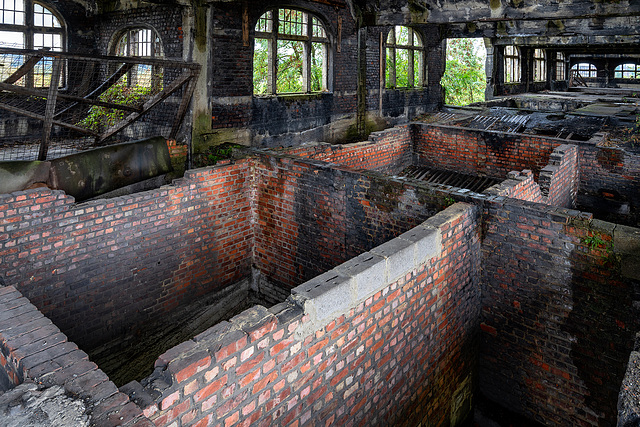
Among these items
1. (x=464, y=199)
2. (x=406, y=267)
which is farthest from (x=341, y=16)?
(x=406, y=267)

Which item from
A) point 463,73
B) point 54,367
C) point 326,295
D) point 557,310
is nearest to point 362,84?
point 557,310

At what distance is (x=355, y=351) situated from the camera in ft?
12.0

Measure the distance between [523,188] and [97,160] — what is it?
580 cm

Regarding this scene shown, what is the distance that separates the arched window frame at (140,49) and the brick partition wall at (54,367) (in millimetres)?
7146

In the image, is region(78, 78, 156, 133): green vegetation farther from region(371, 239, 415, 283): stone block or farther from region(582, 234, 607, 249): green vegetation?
region(582, 234, 607, 249): green vegetation

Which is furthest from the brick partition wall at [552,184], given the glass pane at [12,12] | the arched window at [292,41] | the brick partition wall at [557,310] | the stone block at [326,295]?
the glass pane at [12,12]

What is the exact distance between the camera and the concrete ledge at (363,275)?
10.7ft

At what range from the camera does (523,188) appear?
6.24 m

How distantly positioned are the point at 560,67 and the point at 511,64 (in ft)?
31.2

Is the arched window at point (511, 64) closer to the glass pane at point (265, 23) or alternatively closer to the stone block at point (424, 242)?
the glass pane at point (265, 23)

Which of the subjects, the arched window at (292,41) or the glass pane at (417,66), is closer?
the arched window at (292,41)

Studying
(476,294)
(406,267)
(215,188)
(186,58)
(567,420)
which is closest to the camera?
(406,267)

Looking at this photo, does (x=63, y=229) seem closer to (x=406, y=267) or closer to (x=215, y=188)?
(x=215, y=188)

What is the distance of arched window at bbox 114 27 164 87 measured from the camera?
943cm
